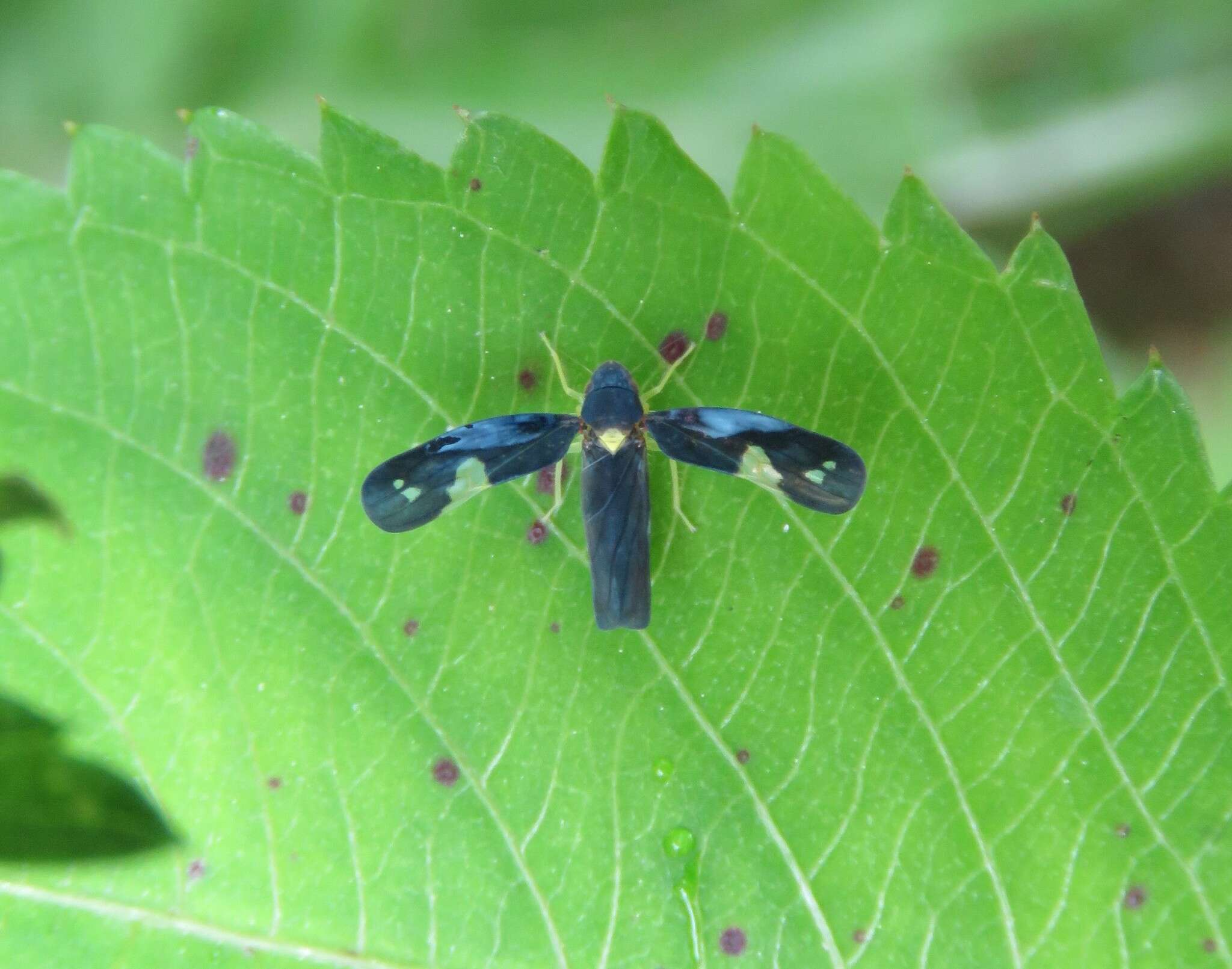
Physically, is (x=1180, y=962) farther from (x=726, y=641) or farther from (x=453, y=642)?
(x=453, y=642)

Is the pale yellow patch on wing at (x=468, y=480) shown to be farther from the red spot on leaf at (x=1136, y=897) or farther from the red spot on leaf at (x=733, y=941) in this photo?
the red spot on leaf at (x=1136, y=897)

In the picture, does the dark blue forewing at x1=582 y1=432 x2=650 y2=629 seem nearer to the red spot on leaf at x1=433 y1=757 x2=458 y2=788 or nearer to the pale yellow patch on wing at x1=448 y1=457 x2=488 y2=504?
the pale yellow patch on wing at x1=448 y1=457 x2=488 y2=504

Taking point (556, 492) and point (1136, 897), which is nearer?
point (1136, 897)

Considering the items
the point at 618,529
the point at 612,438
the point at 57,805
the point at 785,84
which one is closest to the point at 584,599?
the point at 618,529

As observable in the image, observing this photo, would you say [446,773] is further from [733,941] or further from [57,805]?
[57,805]

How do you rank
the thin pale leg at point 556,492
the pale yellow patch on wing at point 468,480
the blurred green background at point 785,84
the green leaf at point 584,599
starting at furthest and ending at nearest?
the blurred green background at point 785,84
the thin pale leg at point 556,492
the pale yellow patch on wing at point 468,480
the green leaf at point 584,599

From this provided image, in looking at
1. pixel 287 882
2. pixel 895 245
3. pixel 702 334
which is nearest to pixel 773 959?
pixel 287 882

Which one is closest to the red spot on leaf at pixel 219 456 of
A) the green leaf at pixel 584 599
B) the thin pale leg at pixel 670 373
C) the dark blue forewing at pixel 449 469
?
the green leaf at pixel 584 599
